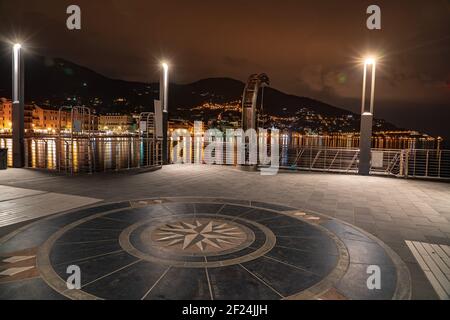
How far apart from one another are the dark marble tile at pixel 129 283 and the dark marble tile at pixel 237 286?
64cm

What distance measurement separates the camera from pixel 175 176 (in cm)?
1088

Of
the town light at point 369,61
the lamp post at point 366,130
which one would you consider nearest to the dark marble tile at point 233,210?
the lamp post at point 366,130

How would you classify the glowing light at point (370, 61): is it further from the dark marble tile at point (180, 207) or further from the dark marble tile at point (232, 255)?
the dark marble tile at point (232, 255)

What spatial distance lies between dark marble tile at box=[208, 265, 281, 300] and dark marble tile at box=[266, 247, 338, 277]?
67 centimetres

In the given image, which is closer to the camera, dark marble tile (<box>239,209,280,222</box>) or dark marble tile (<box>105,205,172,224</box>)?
dark marble tile (<box>105,205,172,224</box>)

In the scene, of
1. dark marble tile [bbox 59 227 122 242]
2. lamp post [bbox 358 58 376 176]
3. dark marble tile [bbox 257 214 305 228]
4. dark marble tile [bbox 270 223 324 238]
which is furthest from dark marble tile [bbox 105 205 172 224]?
lamp post [bbox 358 58 376 176]

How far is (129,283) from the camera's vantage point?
10.2 feet

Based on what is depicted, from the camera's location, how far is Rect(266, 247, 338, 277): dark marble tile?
11.6 ft

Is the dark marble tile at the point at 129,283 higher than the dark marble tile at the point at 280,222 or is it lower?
lower

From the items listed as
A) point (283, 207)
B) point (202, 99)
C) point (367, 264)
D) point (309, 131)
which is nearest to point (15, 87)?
point (283, 207)

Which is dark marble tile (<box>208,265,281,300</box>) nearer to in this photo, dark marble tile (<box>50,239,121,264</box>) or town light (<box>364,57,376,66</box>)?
dark marble tile (<box>50,239,121,264</box>)

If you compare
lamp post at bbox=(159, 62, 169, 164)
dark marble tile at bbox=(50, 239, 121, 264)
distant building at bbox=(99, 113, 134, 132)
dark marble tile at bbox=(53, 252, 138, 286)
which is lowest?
dark marble tile at bbox=(53, 252, 138, 286)

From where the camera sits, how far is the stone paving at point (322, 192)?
16.7 feet
